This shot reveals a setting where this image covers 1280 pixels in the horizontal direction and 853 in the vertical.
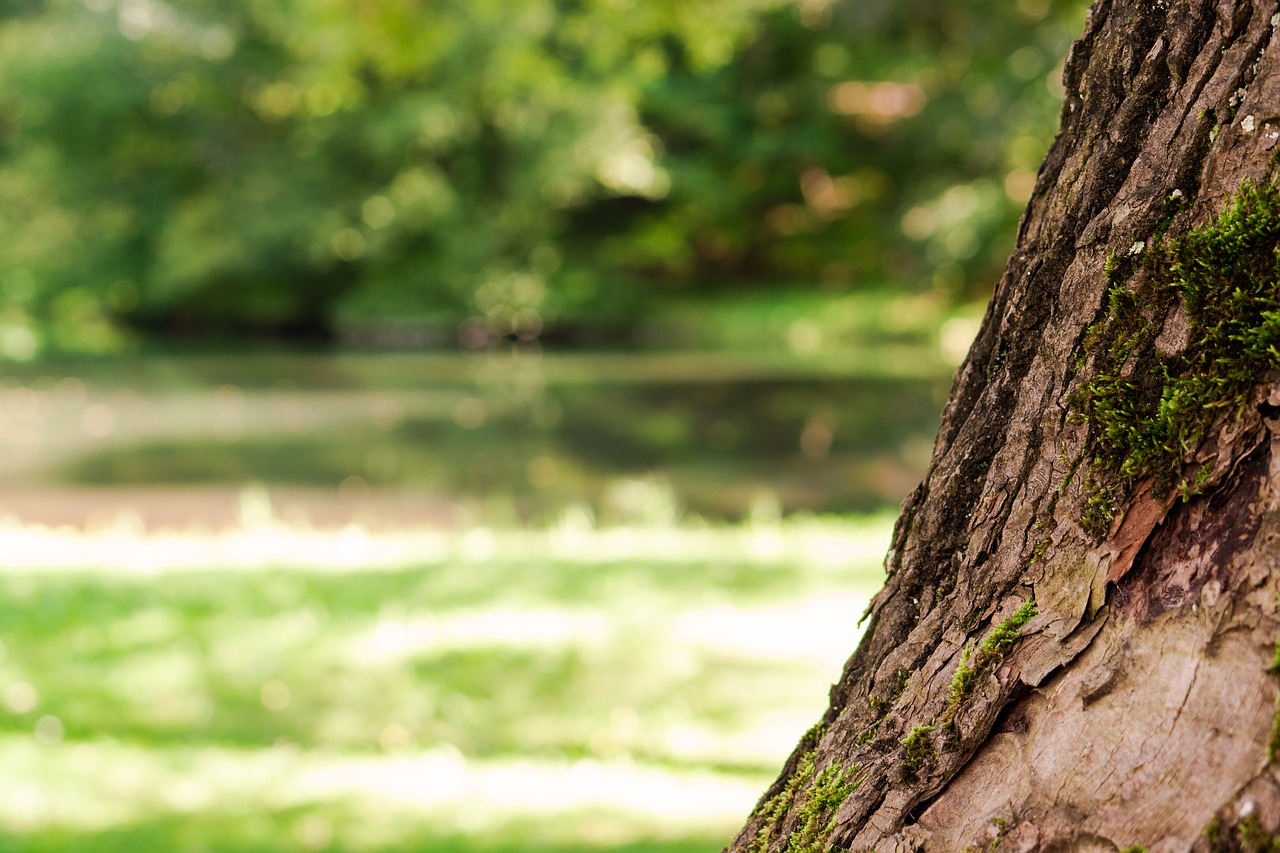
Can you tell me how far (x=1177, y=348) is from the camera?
1.25 metres

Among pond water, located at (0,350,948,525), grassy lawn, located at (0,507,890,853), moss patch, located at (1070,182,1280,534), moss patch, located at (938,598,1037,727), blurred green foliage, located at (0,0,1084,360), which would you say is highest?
blurred green foliage, located at (0,0,1084,360)

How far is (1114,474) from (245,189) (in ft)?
114

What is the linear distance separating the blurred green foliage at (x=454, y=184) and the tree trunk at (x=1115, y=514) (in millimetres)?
26700

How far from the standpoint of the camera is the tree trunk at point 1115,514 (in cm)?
116

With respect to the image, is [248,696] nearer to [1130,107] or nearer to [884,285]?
[1130,107]

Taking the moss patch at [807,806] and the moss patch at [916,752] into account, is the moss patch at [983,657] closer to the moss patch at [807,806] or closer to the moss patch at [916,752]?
the moss patch at [916,752]

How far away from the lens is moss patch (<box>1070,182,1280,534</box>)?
1185 mm

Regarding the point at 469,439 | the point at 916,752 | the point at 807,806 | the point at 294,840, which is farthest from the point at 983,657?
the point at 469,439

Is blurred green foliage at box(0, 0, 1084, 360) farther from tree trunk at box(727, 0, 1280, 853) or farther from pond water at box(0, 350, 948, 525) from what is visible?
tree trunk at box(727, 0, 1280, 853)

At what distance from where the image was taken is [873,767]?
1.45 meters

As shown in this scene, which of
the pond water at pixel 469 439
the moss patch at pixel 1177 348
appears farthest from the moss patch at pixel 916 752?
the pond water at pixel 469 439

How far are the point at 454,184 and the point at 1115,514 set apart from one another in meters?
32.4

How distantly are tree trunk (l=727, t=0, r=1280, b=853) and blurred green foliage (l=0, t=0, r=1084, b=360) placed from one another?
26700 mm

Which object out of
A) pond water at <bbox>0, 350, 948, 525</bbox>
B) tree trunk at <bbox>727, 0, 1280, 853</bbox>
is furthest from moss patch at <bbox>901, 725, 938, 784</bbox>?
pond water at <bbox>0, 350, 948, 525</bbox>
